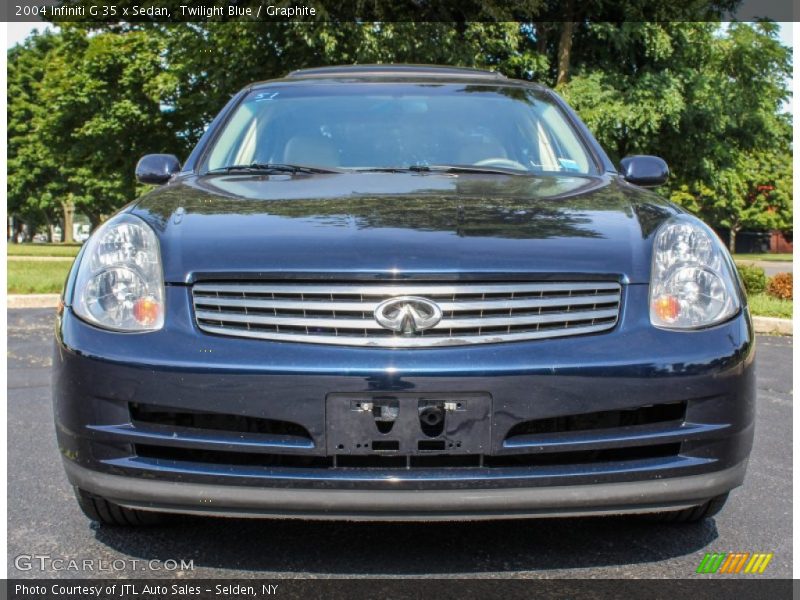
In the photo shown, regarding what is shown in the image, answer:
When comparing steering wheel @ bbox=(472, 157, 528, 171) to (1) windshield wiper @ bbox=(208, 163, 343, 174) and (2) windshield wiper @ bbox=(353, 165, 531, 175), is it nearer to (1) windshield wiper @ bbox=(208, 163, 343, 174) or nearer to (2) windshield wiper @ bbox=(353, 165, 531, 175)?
(2) windshield wiper @ bbox=(353, 165, 531, 175)

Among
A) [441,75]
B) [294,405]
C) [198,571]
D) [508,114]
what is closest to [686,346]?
[294,405]

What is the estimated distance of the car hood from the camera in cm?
235

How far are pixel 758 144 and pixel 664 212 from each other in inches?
804

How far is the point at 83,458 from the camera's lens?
2.35 metres

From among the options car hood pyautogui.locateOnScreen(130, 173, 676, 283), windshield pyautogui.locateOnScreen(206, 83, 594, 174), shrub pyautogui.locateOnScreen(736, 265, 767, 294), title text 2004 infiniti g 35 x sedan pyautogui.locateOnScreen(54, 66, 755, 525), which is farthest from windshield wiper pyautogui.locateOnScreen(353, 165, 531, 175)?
shrub pyautogui.locateOnScreen(736, 265, 767, 294)

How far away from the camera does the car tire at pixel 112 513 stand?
8.73 ft

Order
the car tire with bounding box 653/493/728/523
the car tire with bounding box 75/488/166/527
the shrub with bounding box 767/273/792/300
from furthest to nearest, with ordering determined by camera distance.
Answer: the shrub with bounding box 767/273/792/300, the car tire with bounding box 653/493/728/523, the car tire with bounding box 75/488/166/527

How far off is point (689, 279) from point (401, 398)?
3.01 feet

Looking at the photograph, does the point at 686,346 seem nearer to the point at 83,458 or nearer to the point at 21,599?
the point at 83,458

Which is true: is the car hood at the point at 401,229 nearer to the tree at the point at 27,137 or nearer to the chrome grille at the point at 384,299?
the chrome grille at the point at 384,299

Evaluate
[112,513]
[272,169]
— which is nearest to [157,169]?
[272,169]

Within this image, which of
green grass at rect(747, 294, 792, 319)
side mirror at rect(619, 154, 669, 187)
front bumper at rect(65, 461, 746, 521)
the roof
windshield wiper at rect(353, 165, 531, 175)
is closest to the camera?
front bumper at rect(65, 461, 746, 521)

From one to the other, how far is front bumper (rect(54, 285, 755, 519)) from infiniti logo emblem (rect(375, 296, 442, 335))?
7cm

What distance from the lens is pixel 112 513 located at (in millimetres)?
2705
